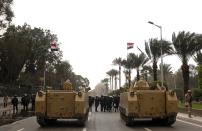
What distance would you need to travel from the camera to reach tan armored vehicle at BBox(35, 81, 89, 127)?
23641mm

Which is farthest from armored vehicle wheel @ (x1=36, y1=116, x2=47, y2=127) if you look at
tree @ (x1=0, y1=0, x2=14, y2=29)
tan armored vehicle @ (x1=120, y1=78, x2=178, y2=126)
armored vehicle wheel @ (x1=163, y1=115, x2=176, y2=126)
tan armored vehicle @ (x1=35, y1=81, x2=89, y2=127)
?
tree @ (x1=0, y1=0, x2=14, y2=29)

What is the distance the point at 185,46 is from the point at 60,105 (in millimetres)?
27267

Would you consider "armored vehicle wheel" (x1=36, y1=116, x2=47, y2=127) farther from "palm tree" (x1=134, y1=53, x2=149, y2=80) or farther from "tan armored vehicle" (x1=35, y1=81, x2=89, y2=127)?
"palm tree" (x1=134, y1=53, x2=149, y2=80)

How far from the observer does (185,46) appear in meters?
48.8

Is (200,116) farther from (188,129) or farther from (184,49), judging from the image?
(184,49)

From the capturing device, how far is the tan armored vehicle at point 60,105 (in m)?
23.6

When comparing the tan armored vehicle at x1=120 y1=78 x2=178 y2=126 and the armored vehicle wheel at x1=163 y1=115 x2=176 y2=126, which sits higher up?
the tan armored vehicle at x1=120 y1=78 x2=178 y2=126

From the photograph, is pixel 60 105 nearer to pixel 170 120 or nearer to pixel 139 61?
pixel 170 120

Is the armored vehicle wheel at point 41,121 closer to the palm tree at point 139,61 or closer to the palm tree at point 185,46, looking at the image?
the palm tree at point 185,46

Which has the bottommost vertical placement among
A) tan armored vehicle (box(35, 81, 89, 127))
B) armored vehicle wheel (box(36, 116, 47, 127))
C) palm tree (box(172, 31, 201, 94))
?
armored vehicle wheel (box(36, 116, 47, 127))

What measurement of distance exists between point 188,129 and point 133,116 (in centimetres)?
314

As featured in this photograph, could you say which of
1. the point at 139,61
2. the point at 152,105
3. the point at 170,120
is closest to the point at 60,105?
the point at 152,105

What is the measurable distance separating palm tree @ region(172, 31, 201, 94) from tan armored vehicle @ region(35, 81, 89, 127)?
26.1 metres

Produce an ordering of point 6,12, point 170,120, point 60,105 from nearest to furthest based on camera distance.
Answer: point 170,120 < point 60,105 < point 6,12
